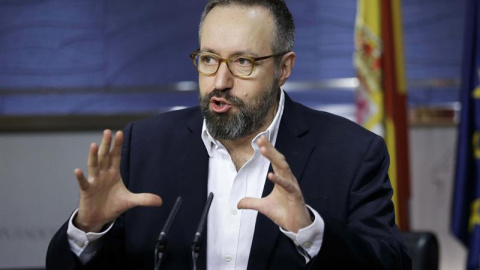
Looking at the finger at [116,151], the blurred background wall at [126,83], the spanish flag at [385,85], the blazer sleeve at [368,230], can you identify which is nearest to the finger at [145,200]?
the finger at [116,151]

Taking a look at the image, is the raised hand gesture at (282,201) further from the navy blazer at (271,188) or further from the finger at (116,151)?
the finger at (116,151)

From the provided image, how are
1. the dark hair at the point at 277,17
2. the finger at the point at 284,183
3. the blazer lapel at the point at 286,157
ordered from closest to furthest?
the finger at the point at 284,183
the blazer lapel at the point at 286,157
the dark hair at the point at 277,17

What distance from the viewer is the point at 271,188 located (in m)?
2.25

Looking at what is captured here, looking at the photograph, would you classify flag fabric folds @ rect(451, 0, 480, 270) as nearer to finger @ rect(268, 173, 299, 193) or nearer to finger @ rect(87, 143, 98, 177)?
finger @ rect(268, 173, 299, 193)

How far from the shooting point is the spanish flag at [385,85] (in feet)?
14.1

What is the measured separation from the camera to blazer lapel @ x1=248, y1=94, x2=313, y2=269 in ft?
7.07

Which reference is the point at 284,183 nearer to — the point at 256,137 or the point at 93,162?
the point at 93,162

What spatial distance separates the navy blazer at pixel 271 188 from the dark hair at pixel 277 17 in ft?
0.73

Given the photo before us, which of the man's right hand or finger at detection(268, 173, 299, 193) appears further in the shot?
the man's right hand

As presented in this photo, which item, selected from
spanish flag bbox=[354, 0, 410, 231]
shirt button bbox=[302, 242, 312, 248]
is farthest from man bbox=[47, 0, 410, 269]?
spanish flag bbox=[354, 0, 410, 231]

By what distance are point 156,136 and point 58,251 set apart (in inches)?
22.7

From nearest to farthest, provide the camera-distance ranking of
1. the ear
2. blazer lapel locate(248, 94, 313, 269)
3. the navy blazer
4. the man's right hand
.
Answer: the man's right hand < the navy blazer < blazer lapel locate(248, 94, 313, 269) < the ear

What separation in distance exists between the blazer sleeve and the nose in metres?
0.47

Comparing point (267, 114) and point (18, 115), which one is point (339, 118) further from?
point (18, 115)
